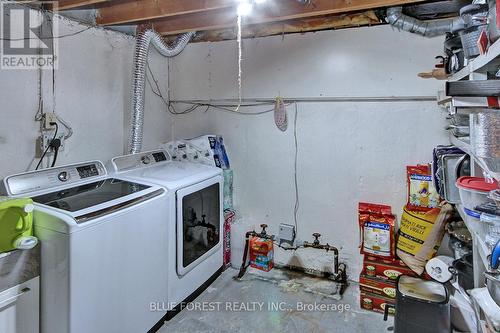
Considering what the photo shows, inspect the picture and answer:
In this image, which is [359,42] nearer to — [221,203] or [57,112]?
[221,203]

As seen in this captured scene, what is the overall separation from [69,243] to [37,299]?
0.43 metres

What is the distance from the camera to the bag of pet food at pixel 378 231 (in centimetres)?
262

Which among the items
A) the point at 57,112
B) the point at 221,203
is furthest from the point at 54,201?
the point at 221,203

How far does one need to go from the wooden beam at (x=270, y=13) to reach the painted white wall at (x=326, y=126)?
501 millimetres

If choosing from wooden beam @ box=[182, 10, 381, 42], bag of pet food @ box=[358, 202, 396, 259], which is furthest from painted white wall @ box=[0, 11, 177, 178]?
bag of pet food @ box=[358, 202, 396, 259]

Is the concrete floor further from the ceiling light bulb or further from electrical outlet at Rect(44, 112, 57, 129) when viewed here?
the ceiling light bulb

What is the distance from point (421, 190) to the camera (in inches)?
102

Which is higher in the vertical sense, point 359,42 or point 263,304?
point 359,42

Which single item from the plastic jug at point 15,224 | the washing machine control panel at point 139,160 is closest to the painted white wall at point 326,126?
the washing machine control panel at point 139,160

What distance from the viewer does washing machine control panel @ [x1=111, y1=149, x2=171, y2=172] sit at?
269 centimetres

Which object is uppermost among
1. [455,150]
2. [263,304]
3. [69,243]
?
[455,150]

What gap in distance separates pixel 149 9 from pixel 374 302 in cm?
297

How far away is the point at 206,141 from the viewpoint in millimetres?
3229

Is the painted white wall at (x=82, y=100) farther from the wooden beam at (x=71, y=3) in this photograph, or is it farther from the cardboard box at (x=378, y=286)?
the cardboard box at (x=378, y=286)
